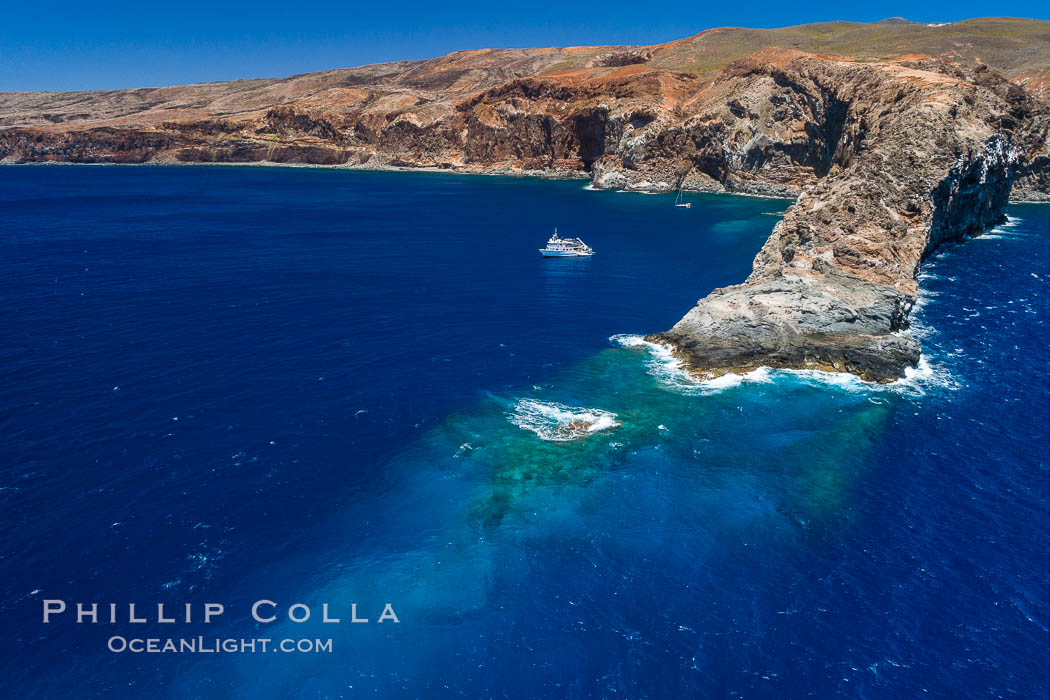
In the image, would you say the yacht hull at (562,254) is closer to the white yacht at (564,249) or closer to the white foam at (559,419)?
the white yacht at (564,249)

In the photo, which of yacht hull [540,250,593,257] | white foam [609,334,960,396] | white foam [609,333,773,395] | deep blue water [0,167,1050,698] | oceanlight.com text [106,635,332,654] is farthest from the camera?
yacht hull [540,250,593,257]

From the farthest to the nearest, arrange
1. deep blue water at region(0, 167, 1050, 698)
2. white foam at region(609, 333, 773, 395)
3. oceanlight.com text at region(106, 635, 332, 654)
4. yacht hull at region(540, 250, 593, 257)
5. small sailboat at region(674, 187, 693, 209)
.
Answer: small sailboat at region(674, 187, 693, 209) → yacht hull at region(540, 250, 593, 257) → white foam at region(609, 333, 773, 395) → oceanlight.com text at region(106, 635, 332, 654) → deep blue water at region(0, 167, 1050, 698)

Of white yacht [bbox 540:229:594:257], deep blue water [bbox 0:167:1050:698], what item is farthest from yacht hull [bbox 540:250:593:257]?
deep blue water [bbox 0:167:1050:698]

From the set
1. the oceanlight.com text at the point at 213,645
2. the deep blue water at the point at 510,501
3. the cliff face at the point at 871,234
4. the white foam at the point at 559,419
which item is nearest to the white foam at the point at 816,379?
the deep blue water at the point at 510,501

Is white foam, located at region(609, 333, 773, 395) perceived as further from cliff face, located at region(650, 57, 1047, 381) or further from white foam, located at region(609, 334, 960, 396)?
cliff face, located at region(650, 57, 1047, 381)

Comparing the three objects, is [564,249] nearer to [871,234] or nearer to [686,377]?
[871,234]

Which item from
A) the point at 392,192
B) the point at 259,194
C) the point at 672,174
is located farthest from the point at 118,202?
the point at 672,174
